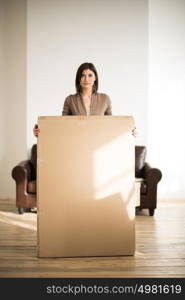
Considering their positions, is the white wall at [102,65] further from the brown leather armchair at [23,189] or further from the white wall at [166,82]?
the brown leather armchair at [23,189]

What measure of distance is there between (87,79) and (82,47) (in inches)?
99.6

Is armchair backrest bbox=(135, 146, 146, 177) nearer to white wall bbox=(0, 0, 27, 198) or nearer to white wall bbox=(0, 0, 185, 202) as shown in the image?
white wall bbox=(0, 0, 185, 202)

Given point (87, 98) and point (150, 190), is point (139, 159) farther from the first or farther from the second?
point (87, 98)

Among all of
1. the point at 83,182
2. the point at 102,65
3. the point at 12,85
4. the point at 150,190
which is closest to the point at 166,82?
the point at 102,65

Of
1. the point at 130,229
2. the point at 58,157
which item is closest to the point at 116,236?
the point at 130,229

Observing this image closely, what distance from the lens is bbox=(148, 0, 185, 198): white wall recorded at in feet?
19.2

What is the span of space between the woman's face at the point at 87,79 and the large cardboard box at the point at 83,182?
0.55 m

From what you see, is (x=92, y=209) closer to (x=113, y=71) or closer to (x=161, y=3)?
(x=113, y=71)

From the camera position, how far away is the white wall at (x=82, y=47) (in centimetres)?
557

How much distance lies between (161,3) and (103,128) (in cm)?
377

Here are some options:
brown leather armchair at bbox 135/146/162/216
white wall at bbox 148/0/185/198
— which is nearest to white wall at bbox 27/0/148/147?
white wall at bbox 148/0/185/198

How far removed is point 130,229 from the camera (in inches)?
114

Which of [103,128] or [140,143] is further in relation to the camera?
[140,143]

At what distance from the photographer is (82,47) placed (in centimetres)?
562
